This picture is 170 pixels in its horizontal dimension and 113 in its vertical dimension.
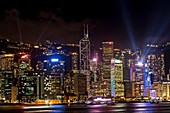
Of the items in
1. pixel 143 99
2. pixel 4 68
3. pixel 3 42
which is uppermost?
pixel 3 42

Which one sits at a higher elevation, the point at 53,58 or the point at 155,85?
the point at 53,58

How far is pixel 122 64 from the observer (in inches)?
6914

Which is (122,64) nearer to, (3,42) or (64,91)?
(64,91)

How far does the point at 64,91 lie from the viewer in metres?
148

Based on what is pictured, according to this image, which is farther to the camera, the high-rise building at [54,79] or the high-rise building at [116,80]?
the high-rise building at [116,80]

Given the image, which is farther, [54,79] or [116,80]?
[116,80]

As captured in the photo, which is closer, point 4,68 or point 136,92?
point 4,68

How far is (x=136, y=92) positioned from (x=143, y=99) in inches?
164

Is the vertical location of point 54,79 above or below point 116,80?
above

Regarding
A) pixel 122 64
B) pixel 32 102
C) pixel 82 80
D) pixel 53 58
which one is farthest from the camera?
pixel 122 64

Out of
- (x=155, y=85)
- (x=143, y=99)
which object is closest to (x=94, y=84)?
(x=143, y=99)

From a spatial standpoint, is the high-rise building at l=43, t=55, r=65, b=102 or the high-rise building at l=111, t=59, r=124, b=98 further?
the high-rise building at l=111, t=59, r=124, b=98

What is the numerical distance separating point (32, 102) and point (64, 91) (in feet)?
45.9

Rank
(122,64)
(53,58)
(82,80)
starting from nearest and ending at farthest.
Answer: (82,80) → (53,58) → (122,64)
